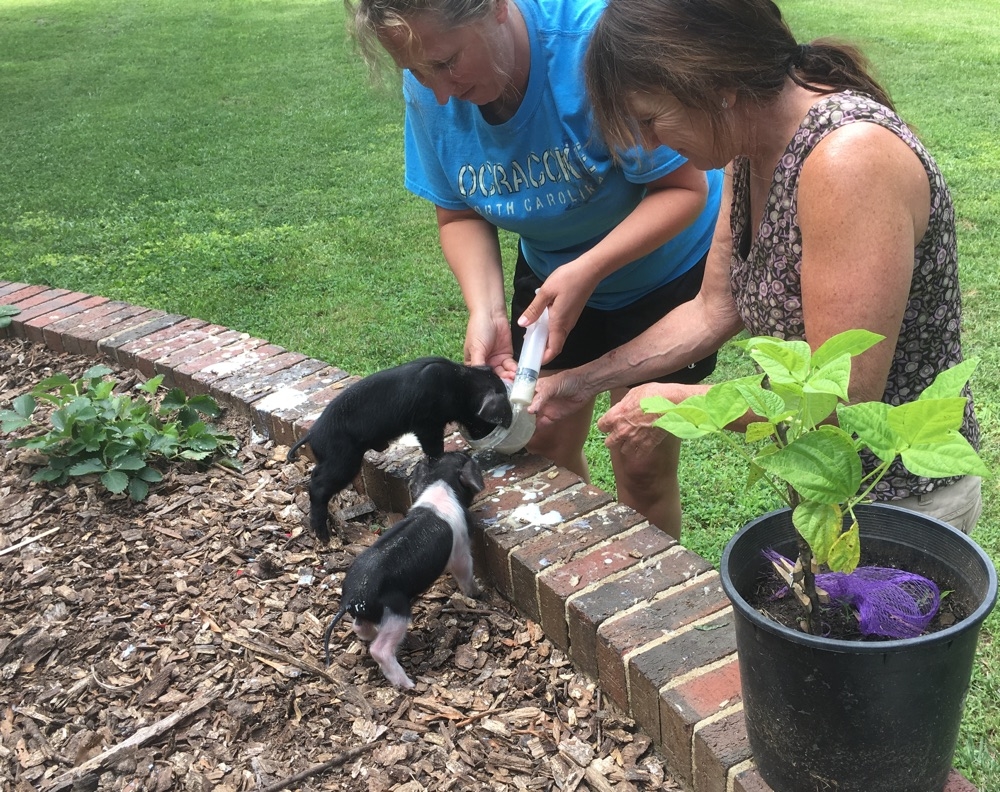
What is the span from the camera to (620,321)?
3090 millimetres

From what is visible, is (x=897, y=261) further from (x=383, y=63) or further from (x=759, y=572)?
(x=383, y=63)

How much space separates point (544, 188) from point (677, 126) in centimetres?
84

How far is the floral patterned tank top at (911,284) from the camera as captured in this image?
72.1 inches

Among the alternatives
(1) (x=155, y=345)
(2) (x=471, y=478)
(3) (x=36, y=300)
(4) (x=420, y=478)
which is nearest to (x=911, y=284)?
(2) (x=471, y=478)

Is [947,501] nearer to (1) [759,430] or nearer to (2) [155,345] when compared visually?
(1) [759,430]

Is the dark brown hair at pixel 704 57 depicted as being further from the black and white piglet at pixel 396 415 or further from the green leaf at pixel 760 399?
the black and white piglet at pixel 396 415

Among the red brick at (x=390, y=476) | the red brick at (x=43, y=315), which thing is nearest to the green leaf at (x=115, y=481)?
the red brick at (x=390, y=476)

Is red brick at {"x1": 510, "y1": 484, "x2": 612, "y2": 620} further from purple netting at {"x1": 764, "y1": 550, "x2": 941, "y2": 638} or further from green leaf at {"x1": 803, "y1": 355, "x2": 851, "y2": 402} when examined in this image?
green leaf at {"x1": 803, "y1": 355, "x2": 851, "y2": 402}

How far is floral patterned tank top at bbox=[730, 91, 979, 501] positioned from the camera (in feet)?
6.01

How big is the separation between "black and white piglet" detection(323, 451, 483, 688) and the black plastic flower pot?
1.02m

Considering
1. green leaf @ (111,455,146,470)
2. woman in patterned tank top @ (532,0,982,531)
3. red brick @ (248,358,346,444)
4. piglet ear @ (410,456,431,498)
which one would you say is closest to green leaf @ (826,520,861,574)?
woman in patterned tank top @ (532,0,982,531)

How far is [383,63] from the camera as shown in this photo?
258cm

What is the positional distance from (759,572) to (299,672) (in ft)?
4.47

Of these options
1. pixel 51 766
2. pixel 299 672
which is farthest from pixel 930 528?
pixel 51 766
